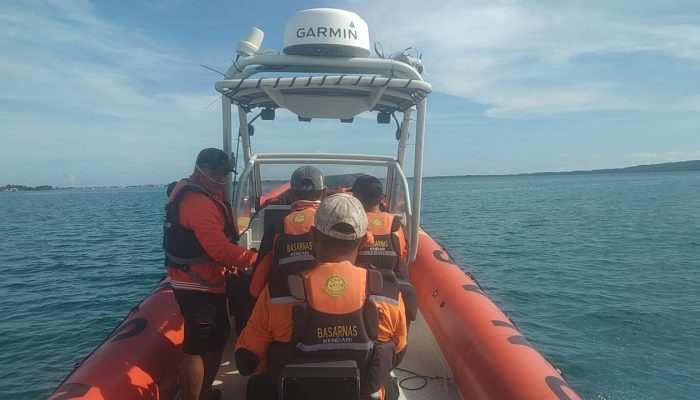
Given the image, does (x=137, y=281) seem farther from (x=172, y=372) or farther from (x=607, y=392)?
(x=607, y=392)

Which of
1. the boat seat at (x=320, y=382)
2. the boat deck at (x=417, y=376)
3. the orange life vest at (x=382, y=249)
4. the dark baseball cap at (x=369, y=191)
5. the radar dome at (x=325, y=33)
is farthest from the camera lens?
the dark baseball cap at (x=369, y=191)

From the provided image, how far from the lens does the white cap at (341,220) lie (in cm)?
185

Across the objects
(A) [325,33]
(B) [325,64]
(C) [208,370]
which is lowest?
(C) [208,370]

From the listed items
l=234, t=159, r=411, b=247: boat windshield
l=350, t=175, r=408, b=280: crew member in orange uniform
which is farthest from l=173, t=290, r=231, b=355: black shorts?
l=234, t=159, r=411, b=247: boat windshield

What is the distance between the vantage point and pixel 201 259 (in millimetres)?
2732

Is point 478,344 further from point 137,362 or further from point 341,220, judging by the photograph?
point 137,362

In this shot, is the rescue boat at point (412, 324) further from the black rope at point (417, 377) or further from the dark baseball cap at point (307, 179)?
the dark baseball cap at point (307, 179)

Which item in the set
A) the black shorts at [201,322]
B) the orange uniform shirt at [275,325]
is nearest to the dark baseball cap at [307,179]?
the black shorts at [201,322]

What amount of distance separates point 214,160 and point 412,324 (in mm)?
2557

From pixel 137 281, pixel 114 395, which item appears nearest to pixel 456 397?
pixel 114 395

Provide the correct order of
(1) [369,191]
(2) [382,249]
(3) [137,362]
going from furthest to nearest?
(1) [369,191] → (2) [382,249] → (3) [137,362]

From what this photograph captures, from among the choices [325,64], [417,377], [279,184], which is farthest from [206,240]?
[279,184]

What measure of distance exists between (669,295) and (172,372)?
1013 centimetres

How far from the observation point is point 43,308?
938 centimetres
